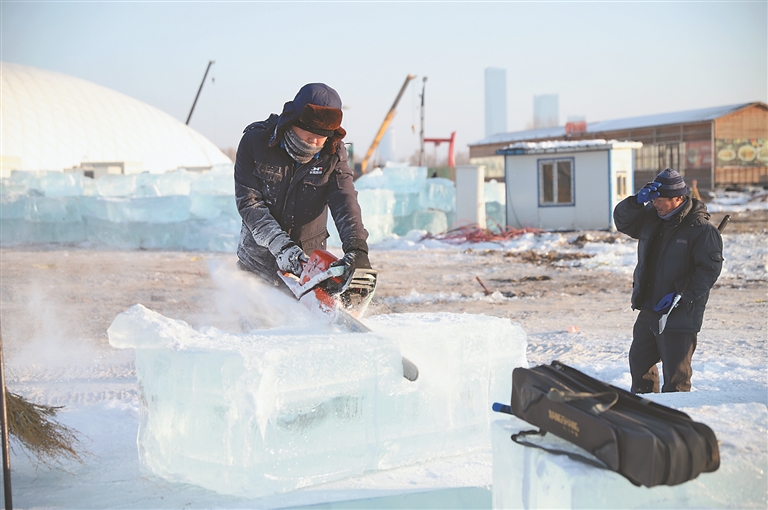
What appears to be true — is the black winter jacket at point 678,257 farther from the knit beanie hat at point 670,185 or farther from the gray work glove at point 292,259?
the gray work glove at point 292,259

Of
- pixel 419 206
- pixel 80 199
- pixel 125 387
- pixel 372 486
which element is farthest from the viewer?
→ pixel 419 206

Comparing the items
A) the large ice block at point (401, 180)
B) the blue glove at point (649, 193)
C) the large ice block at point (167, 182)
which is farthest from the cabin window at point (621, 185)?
the blue glove at point (649, 193)

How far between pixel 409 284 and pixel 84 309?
4.62 m

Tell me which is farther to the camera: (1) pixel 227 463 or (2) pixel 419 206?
(2) pixel 419 206

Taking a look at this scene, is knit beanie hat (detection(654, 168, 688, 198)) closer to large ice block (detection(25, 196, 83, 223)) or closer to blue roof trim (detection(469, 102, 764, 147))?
large ice block (detection(25, 196, 83, 223))

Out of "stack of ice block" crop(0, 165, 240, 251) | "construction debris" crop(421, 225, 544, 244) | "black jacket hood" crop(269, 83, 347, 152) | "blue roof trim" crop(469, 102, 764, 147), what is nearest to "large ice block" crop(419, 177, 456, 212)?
"construction debris" crop(421, 225, 544, 244)

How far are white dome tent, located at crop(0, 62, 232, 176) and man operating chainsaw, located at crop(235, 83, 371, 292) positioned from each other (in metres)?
30.0

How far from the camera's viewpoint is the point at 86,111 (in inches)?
1598

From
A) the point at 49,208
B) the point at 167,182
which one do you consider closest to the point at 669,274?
the point at 49,208

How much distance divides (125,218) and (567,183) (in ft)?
38.9

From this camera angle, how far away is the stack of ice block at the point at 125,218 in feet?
54.4

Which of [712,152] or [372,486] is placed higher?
[712,152]

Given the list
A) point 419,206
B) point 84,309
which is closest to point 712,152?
point 419,206

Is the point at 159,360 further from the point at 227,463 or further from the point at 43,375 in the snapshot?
the point at 43,375
